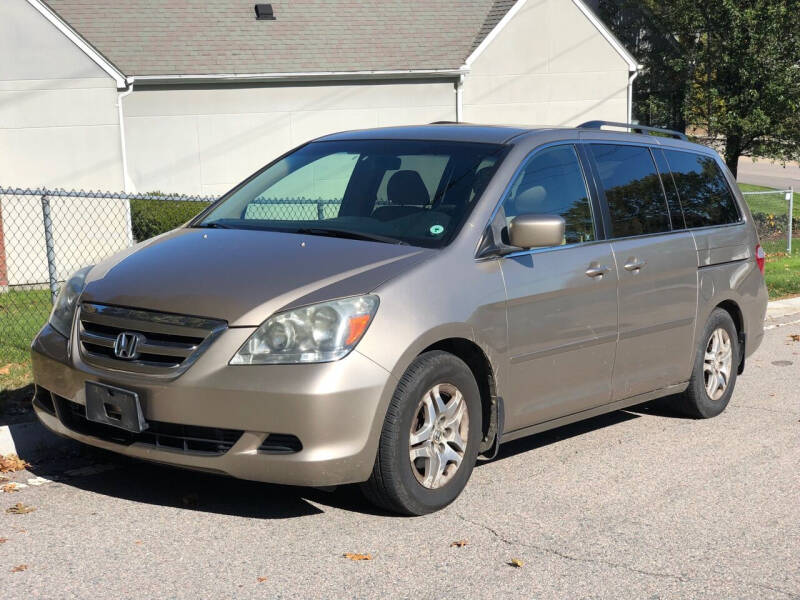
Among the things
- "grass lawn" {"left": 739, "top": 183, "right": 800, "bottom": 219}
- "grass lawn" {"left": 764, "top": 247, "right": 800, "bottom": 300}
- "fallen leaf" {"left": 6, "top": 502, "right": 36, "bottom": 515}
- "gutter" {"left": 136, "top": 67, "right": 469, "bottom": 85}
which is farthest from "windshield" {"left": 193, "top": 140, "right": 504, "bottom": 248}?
"grass lawn" {"left": 739, "top": 183, "right": 800, "bottom": 219}

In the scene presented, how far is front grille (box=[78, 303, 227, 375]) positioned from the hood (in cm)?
5

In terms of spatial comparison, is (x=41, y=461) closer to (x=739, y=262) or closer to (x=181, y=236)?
(x=181, y=236)

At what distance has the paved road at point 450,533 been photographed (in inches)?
176

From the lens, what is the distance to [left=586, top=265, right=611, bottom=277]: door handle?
616 centimetres

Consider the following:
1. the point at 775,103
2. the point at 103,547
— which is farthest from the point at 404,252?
the point at 775,103

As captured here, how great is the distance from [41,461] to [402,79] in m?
17.1

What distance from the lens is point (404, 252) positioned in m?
5.39

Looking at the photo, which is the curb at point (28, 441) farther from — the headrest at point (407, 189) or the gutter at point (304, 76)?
the gutter at point (304, 76)

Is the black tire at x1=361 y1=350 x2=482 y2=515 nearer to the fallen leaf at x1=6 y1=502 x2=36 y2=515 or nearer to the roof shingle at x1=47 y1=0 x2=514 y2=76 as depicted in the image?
the fallen leaf at x1=6 y1=502 x2=36 y2=515

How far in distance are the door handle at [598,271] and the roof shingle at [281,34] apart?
16.1 m

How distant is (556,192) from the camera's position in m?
6.22

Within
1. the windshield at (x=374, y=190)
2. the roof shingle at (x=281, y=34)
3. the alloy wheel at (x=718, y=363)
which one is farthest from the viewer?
the roof shingle at (x=281, y=34)

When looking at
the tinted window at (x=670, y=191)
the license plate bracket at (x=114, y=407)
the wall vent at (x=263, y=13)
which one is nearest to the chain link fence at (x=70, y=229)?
the wall vent at (x=263, y=13)

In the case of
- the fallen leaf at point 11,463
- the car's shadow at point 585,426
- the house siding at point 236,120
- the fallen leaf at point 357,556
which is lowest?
the car's shadow at point 585,426
